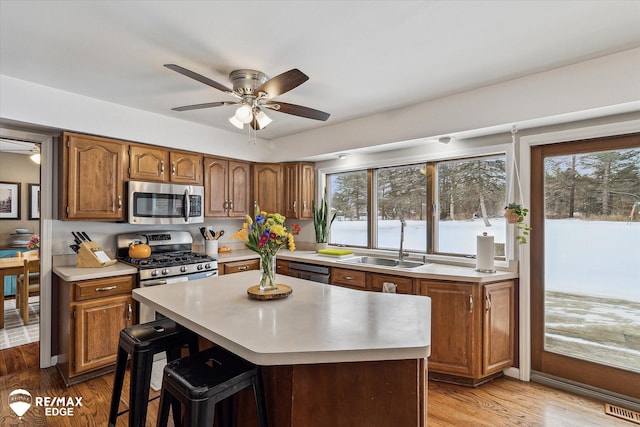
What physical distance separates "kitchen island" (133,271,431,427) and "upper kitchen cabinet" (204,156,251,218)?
2467 mm

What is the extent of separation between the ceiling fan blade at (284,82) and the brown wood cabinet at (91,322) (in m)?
2.16

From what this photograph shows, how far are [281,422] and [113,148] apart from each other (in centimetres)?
293

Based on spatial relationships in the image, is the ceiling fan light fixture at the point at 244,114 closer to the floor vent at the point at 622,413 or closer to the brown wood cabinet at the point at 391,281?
the brown wood cabinet at the point at 391,281

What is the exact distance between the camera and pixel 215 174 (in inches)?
155

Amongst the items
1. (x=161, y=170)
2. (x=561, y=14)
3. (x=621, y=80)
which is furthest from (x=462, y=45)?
(x=161, y=170)

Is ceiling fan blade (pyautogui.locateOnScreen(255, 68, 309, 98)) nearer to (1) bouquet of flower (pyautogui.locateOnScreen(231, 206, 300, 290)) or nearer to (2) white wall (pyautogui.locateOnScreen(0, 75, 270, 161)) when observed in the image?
(1) bouquet of flower (pyautogui.locateOnScreen(231, 206, 300, 290))

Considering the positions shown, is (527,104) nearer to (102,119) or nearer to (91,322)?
(102,119)

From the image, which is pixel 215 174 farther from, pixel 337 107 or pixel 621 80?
pixel 621 80

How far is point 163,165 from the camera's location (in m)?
3.45

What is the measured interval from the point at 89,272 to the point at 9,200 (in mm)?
3790

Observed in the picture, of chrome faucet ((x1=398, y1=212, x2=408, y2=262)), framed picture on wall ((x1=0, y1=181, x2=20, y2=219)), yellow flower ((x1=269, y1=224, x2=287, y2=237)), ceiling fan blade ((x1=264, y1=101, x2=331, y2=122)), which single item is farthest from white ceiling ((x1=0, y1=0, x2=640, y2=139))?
framed picture on wall ((x1=0, y1=181, x2=20, y2=219))

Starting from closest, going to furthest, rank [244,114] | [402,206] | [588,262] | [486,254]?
[244,114]
[588,262]
[486,254]
[402,206]

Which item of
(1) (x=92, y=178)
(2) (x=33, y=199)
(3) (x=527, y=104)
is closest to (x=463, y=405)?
(3) (x=527, y=104)

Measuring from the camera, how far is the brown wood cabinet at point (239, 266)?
368 cm
